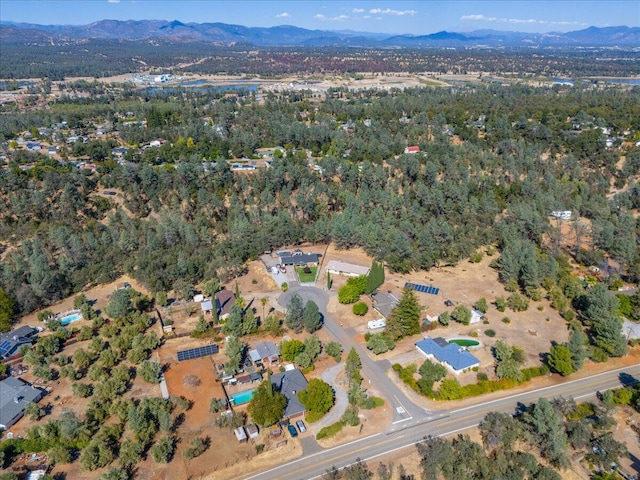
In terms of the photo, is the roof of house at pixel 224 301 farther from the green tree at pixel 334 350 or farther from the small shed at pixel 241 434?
the small shed at pixel 241 434

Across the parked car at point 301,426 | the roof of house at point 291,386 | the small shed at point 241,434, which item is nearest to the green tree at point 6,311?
the small shed at point 241,434

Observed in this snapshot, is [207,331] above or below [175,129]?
below

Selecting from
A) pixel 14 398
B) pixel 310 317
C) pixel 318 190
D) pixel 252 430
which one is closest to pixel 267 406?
pixel 252 430

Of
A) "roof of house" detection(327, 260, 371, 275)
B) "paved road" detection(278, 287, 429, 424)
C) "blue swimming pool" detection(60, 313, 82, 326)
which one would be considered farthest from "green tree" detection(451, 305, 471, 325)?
"blue swimming pool" detection(60, 313, 82, 326)

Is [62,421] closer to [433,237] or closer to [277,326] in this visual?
[277,326]

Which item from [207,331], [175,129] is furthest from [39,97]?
[207,331]

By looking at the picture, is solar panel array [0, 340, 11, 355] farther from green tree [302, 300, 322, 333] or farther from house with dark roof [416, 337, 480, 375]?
house with dark roof [416, 337, 480, 375]
